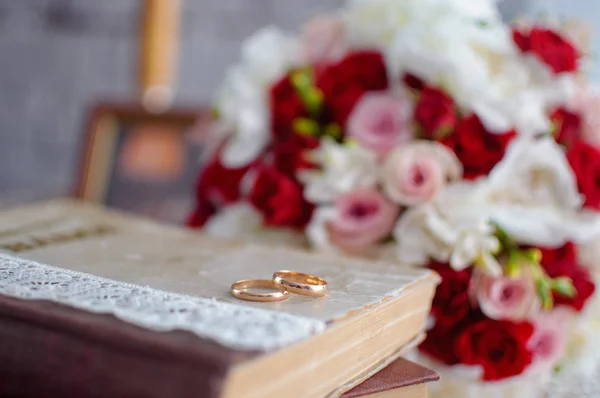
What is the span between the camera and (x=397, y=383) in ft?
1.49

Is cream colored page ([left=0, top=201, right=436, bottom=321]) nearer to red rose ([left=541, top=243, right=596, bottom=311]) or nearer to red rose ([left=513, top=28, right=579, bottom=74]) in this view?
red rose ([left=541, top=243, right=596, bottom=311])

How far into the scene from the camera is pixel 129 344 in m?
0.35

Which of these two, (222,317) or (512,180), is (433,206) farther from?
(222,317)

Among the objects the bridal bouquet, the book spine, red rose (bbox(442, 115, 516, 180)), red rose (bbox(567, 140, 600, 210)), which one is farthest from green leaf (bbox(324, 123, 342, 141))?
the book spine

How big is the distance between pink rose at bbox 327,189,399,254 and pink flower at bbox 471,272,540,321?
0.29ft

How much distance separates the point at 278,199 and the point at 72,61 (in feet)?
4.79

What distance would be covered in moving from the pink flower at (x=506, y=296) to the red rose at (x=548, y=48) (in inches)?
7.7

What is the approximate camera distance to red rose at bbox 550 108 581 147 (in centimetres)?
65

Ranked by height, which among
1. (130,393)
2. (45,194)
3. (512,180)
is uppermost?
(512,180)

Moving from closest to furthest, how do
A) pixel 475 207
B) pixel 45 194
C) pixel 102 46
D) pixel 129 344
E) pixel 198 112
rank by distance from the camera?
pixel 129 344
pixel 475 207
pixel 198 112
pixel 45 194
pixel 102 46

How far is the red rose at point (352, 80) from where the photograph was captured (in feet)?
2.11

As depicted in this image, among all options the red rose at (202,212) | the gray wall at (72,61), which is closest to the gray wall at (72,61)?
the gray wall at (72,61)

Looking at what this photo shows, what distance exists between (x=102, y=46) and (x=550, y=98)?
4.90 feet

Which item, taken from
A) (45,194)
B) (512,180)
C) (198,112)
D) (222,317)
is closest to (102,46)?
(45,194)
